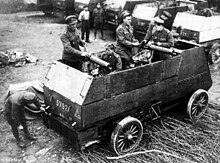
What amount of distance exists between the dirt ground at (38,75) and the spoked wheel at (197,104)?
0.46 m

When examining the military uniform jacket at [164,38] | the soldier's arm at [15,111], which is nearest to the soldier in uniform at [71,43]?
the soldier's arm at [15,111]

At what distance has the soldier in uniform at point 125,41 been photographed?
6.78m

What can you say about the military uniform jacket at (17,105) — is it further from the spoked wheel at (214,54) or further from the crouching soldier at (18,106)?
the spoked wheel at (214,54)

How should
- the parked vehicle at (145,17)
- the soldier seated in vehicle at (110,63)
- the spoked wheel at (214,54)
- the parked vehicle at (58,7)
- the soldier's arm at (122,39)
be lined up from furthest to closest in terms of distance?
the parked vehicle at (58,7), the parked vehicle at (145,17), the spoked wheel at (214,54), the soldier's arm at (122,39), the soldier seated in vehicle at (110,63)

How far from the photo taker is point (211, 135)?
656cm

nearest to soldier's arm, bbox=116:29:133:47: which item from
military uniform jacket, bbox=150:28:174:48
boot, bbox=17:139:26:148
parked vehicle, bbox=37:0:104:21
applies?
military uniform jacket, bbox=150:28:174:48

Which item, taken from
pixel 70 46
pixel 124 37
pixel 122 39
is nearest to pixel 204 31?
pixel 124 37

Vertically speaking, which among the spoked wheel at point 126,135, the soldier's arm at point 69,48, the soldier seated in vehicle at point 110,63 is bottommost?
the spoked wheel at point 126,135

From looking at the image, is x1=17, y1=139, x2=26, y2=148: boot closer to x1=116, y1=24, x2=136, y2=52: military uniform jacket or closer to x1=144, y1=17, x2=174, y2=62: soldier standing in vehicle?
x1=116, y1=24, x2=136, y2=52: military uniform jacket

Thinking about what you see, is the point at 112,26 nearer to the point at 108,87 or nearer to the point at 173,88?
the point at 173,88

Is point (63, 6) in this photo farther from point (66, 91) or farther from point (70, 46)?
point (66, 91)

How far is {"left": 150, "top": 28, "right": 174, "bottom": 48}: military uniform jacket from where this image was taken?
6832 mm

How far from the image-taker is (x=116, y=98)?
18.7ft

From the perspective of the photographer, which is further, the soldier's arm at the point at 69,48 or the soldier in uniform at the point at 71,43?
the soldier in uniform at the point at 71,43
